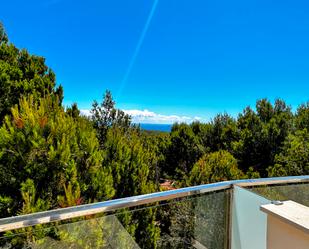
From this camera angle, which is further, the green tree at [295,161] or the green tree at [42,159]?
the green tree at [295,161]

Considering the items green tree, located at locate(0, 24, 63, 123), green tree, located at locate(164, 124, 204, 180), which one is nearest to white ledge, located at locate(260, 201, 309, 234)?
green tree, located at locate(0, 24, 63, 123)

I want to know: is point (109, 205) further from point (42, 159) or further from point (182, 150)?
point (182, 150)

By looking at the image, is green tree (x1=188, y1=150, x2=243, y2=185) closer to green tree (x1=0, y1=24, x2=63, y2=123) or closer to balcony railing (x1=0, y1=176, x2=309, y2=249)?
green tree (x1=0, y1=24, x2=63, y2=123)

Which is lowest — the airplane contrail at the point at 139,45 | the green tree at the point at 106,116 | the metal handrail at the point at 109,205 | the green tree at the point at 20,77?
the metal handrail at the point at 109,205

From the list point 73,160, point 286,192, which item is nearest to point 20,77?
point 73,160

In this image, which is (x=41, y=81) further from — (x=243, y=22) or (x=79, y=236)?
(x=243, y=22)

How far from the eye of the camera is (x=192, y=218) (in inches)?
78.4

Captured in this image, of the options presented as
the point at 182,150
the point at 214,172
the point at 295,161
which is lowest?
the point at 214,172

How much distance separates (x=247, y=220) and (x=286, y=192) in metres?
0.38

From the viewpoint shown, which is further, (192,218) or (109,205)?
(192,218)

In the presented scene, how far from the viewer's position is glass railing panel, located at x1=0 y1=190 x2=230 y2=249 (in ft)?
4.61

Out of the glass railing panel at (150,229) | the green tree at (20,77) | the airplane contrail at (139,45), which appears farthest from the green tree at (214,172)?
the glass railing panel at (150,229)

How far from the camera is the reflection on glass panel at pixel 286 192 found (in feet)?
6.33

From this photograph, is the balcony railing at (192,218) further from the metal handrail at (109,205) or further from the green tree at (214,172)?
the green tree at (214,172)
